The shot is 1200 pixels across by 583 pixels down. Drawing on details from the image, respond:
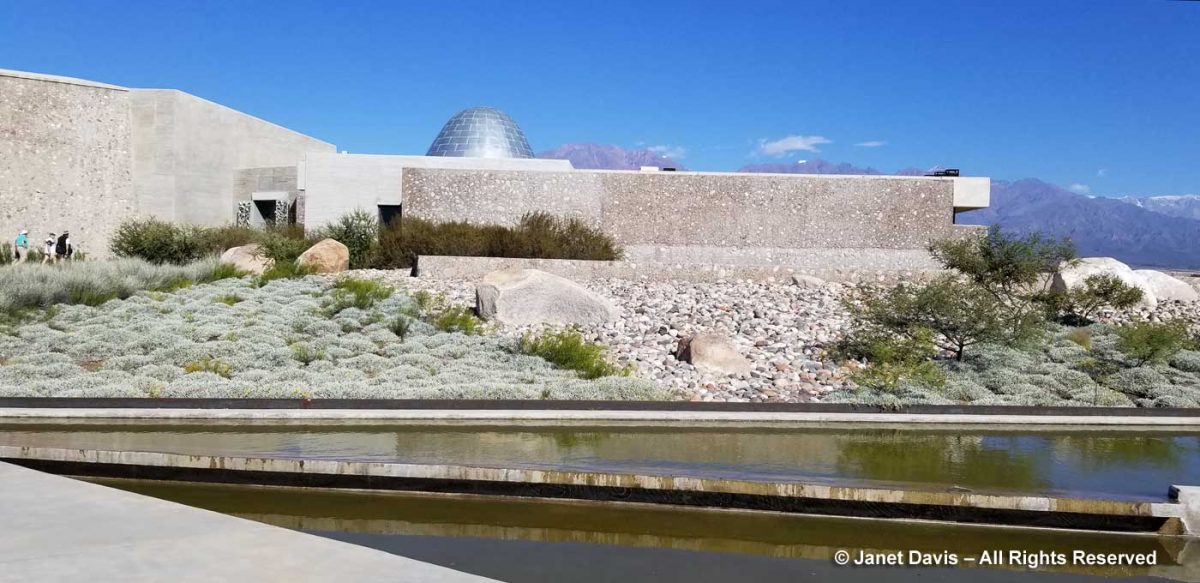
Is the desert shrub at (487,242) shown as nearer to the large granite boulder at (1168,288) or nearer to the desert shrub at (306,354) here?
the desert shrub at (306,354)

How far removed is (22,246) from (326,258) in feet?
36.7

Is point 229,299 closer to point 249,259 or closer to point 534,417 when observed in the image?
point 249,259

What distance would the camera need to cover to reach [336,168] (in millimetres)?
24062

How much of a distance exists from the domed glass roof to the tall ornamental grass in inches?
917

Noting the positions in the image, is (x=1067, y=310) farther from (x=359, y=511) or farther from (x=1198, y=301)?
(x=359, y=511)

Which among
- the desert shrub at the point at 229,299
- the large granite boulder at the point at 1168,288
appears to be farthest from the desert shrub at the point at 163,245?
the large granite boulder at the point at 1168,288

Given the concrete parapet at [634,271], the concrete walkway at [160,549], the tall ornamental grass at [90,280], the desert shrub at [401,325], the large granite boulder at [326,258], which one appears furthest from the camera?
the large granite boulder at [326,258]

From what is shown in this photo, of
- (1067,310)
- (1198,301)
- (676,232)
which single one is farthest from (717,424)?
(676,232)

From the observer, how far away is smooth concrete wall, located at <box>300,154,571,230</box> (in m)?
24.0

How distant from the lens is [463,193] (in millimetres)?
22438

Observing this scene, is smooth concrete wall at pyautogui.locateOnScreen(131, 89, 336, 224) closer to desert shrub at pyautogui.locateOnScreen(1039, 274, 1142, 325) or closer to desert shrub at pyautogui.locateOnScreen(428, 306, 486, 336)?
desert shrub at pyautogui.locateOnScreen(428, 306, 486, 336)

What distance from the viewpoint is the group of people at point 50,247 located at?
21625 mm

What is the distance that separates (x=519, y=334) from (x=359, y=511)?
22.1 ft

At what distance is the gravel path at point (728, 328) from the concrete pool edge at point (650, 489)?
3.83m
